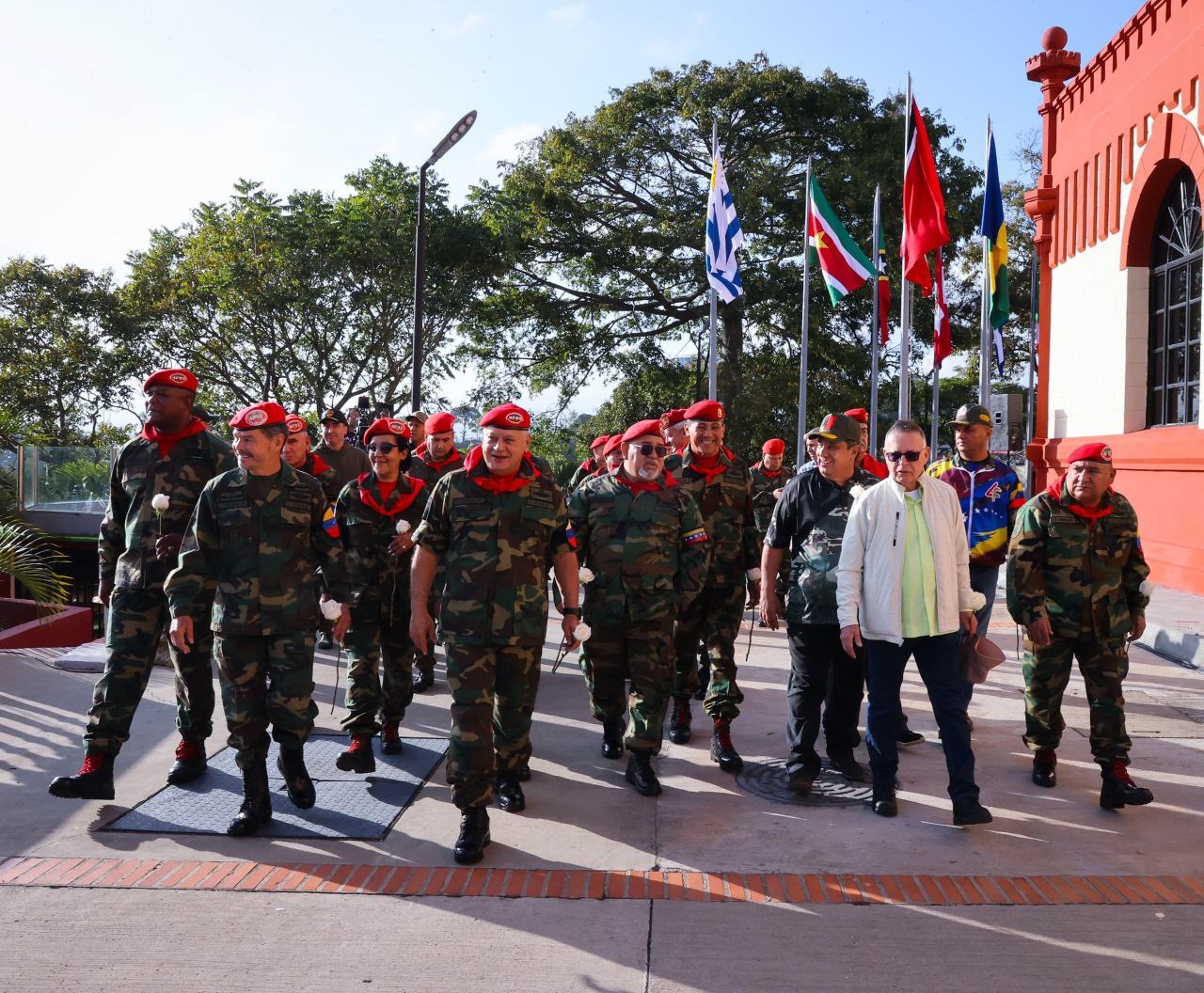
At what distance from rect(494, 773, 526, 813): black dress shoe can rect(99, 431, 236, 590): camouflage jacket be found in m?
1.96

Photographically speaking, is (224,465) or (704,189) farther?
(704,189)

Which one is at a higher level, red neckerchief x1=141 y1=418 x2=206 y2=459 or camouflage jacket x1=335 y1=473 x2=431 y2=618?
red neckerchief x1=141 y1=418 x2=206 y2=459

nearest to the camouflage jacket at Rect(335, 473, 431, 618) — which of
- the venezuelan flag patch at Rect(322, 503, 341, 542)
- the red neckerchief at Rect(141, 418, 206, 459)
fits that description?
the venezuelan flag patch at Rect(322, 503, 341, 542)

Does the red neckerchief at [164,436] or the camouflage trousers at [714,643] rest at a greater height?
the red neckerchief at [164,436]

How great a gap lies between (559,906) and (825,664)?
7.11 ft

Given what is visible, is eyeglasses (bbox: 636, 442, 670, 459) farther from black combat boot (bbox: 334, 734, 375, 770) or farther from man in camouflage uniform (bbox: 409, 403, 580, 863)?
black combat boot (bbox: 334, 734, 375, 770)

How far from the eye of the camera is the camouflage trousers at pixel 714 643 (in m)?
5.98

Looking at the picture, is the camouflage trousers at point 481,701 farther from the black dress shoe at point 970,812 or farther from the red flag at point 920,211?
the red flag at point 920,211

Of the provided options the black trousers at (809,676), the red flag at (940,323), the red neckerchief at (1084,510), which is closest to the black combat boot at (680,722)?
the black trousers at (809,676)

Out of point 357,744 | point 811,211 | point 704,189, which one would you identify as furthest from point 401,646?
point 704,189

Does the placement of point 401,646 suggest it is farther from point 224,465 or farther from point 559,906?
point 559,906

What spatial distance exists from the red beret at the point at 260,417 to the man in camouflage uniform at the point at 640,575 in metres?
1.57

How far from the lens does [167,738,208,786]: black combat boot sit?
5469 millimetres

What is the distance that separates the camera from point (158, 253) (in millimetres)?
23516
